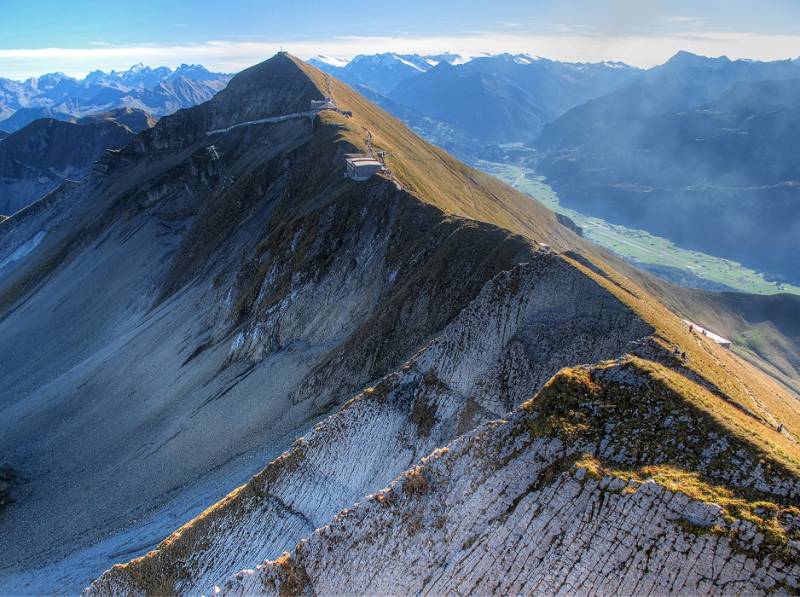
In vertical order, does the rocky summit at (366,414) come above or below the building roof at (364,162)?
below

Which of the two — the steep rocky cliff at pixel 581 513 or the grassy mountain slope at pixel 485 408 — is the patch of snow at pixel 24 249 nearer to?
the grassy mountain slope at pixel 485 408

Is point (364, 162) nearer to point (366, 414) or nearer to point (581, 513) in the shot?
point (366, 414)

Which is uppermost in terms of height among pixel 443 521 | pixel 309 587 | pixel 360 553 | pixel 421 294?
pixel 421 294

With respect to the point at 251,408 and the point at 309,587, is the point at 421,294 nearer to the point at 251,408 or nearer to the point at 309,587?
the point at 251,408

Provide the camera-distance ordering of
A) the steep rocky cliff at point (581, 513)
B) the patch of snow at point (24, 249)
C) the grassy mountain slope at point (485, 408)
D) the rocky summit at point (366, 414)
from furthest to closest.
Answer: the patch of snow at point (24, 249)
the grassy mountain slope at point (485, 408)
the rocky summit at point (366, 414)
the steep rocky cliff at point (581, 513)

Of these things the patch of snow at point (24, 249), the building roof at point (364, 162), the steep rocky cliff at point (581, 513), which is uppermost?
the building roof at point (364, 162)

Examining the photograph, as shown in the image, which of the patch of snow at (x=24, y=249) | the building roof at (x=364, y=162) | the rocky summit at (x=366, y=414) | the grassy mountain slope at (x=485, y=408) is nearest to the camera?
the rocky summit at (x=366, y=414)

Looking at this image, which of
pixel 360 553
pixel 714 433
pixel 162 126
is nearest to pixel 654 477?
pixel 714 433

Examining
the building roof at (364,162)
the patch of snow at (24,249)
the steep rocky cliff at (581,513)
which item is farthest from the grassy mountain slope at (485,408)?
the patch of snow at (24,249)
